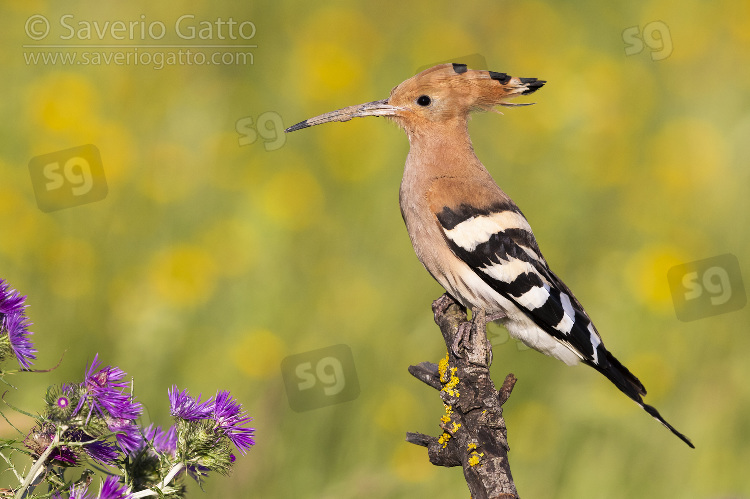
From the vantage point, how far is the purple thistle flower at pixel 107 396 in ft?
4.51

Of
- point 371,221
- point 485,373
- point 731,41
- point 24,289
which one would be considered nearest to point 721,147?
point 731,41

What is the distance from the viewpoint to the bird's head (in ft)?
10.3

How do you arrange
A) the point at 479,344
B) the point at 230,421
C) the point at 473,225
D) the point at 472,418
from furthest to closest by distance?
1. the point at 473,225
2. the point at 479,344
3. the point at 472,418
4. the point at 230,421

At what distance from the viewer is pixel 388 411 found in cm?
390

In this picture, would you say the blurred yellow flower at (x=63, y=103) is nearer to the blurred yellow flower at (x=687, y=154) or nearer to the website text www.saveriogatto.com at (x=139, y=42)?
the website text www.saveriogatto.com at (x=139, y=42)

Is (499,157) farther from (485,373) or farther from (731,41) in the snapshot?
(485,373)

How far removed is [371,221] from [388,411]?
112 centimetres

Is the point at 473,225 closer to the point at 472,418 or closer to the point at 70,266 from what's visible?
the point at 472,418

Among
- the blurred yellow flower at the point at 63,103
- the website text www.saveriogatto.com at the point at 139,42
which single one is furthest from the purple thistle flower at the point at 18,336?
the website text www.saveriogatto.com at the point at 139,42
